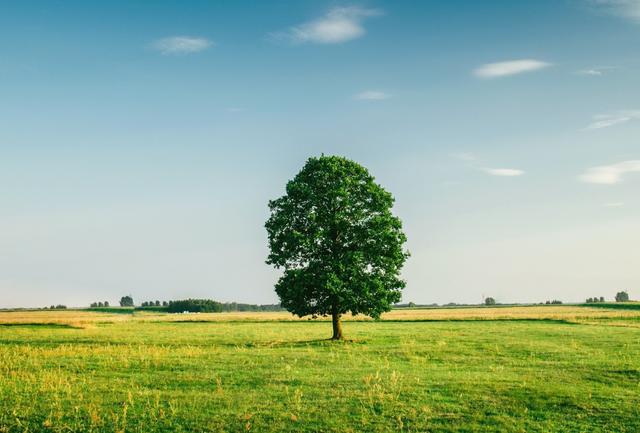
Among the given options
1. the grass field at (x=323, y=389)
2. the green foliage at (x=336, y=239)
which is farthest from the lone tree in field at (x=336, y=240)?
the grass field at (x=323, y=389)

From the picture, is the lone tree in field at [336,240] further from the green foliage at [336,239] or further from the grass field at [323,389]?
the grass field at [323,389]

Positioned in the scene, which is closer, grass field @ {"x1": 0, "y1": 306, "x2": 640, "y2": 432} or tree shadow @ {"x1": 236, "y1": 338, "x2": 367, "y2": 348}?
grass field @ {"x1": 0, "y1": 306, "x2": 640, "y2": 432}

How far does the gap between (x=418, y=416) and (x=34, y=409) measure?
1469cm

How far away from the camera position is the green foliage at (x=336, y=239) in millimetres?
49438

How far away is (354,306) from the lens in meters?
49.4

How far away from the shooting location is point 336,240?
51.3 meters

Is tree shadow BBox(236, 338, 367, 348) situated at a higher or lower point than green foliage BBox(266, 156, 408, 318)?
lower

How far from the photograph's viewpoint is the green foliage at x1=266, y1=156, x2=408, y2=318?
162 feet

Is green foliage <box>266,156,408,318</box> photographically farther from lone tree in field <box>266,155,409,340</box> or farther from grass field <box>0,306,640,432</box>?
grass field <box>0,306,640,432</box>

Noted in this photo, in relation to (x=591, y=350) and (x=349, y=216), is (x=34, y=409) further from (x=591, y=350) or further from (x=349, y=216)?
(x=591, y=350)

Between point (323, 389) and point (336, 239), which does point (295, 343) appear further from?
point (323, 389)

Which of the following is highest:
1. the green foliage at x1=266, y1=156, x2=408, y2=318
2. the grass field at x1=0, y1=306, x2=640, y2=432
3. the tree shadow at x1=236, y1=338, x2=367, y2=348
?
the green foliage at x1=266, y1=156, x2=408, y2=318

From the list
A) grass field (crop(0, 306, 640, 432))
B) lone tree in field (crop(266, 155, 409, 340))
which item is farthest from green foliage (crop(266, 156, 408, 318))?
grass field (crop(0, 306, 640, 432))

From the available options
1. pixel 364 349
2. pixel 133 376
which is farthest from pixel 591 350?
pixel 133 376
